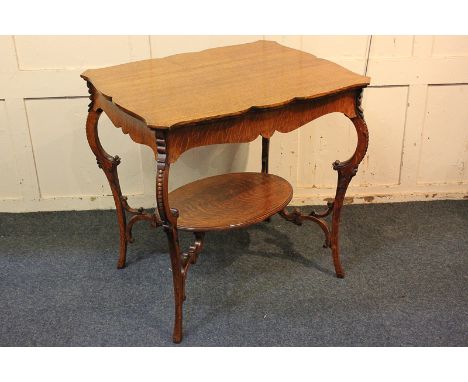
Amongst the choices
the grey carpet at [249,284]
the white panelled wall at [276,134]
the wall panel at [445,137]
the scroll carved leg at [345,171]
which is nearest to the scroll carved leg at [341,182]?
the scroll carved leg at [345,171]

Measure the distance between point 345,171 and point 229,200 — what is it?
509 mm

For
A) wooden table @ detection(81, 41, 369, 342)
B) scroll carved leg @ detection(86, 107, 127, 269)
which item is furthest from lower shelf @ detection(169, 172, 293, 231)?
scroll carved leg @ detection(86, 107, 127, 269)

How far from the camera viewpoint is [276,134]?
118 inches

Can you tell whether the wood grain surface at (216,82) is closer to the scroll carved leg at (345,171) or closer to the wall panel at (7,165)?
the scroll carved leg at (345,171)

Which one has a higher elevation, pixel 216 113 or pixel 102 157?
pixel 216 113

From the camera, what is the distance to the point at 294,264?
8.56 feet

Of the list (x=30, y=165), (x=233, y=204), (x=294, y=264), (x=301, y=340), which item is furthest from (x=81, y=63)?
(x=301, y=340)

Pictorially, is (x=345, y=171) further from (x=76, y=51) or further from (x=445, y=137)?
(x=76, y=51)

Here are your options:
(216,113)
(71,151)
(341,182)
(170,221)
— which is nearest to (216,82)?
(216,113)

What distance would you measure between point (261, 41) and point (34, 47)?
1116 mm

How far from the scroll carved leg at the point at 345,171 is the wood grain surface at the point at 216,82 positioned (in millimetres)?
181

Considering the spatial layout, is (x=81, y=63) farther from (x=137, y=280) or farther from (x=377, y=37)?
(x=377, y=37)

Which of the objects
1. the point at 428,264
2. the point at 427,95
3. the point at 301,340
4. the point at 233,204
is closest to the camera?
the point at 301,340

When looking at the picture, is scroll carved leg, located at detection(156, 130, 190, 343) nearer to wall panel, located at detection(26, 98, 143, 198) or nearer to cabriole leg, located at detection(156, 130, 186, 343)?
cabriole leg, located at detection(156, 130, 186, 343)
